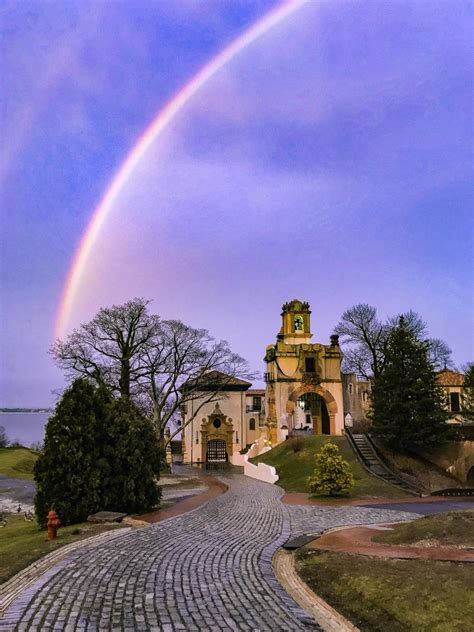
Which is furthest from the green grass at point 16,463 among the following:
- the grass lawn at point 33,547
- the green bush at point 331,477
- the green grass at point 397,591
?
the green grass at point 397,591

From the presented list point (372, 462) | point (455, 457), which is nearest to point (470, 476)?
point (455, 457)

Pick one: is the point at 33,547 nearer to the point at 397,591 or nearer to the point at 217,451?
the point at 397,591

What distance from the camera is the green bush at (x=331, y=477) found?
2150cm

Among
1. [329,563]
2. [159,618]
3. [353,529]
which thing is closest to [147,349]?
[353,529]

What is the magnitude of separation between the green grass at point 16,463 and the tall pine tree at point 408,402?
82.0 feet

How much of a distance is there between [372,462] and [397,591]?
2228 cm

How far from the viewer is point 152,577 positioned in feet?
27.9

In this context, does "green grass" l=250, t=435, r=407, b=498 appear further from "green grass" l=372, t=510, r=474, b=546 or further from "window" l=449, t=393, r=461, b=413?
"window" l=449, t=393, r=461, b=413

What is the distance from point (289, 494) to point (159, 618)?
56.7 feet

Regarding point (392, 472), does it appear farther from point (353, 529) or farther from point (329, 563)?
point (329, 563)

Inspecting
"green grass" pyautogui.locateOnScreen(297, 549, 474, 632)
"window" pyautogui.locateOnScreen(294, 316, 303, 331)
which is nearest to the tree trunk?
"window" pyautogui.locateOnScreen(294, 316, 303, 331)

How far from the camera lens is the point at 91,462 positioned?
15703 mm

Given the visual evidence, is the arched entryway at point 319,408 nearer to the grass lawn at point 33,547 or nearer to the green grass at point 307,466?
the green grass at point 307,466

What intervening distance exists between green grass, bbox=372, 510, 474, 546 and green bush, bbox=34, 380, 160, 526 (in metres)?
7.93
